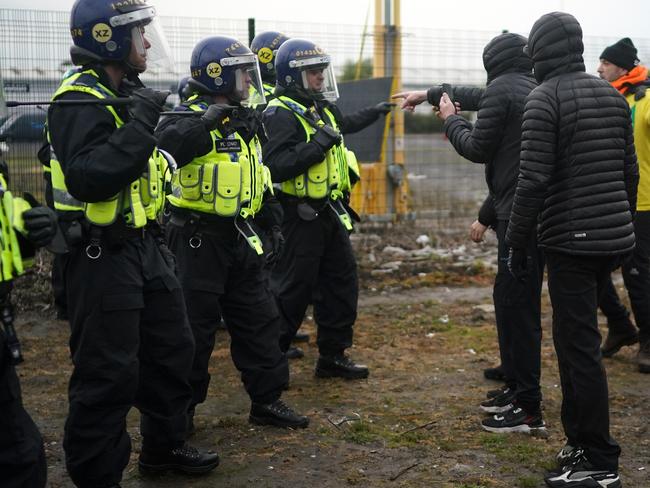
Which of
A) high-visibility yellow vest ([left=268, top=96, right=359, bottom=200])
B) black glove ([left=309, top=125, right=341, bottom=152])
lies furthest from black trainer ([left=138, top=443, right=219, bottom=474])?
black glove ([left=309, top=125, right=341, bottom=152])

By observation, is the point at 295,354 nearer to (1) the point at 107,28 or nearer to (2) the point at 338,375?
(2) the point at 338,375

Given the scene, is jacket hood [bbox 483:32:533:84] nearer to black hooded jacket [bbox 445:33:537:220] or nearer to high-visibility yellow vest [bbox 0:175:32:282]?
black hooded jacket [bbox 445:33:537:220]

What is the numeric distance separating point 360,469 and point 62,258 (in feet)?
6.40

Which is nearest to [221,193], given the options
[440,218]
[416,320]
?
[416,320]

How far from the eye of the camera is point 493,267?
10.5 metres

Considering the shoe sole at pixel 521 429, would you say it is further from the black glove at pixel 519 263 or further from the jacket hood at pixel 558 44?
the jacket hood at pixel 558 44

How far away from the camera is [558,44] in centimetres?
437

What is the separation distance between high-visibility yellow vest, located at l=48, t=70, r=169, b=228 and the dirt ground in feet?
4.96

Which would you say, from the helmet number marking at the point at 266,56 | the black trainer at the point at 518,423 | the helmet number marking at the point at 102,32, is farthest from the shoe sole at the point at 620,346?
the helmet number marking at the point at 102,32

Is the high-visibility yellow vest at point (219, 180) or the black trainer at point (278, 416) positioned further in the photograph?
the black trainer at point (278, 416)

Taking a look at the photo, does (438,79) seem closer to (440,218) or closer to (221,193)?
(440,218)

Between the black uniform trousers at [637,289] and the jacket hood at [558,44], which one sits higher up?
the jacket hood at [558,44]

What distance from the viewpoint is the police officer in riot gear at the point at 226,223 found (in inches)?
198

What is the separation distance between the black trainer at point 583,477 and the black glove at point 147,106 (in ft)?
8.77
